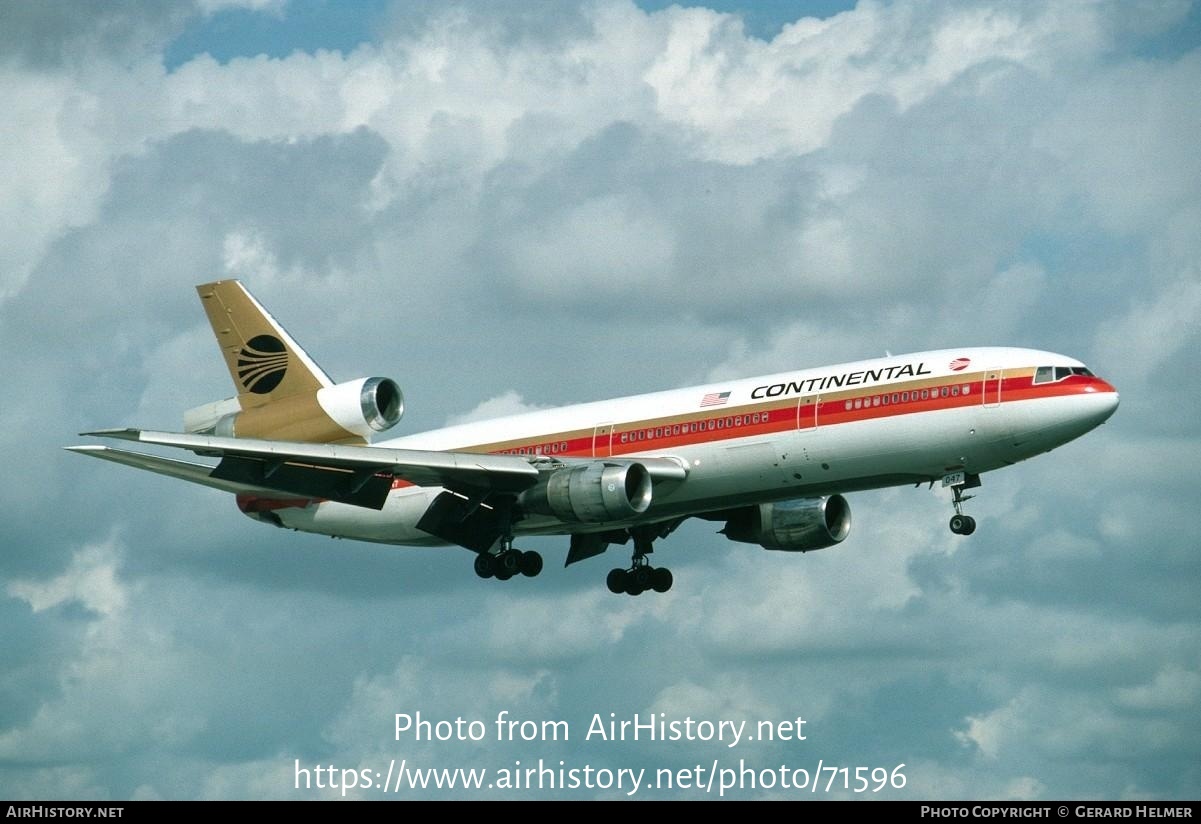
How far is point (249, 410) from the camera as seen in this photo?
7056cm

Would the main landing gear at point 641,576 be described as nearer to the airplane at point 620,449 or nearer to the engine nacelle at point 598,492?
the airplane at point 620,449

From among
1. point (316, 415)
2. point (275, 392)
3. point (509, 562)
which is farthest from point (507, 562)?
point (275, 392)

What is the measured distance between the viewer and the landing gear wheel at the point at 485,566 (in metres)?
65.2

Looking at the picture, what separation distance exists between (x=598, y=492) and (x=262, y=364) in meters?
17.6

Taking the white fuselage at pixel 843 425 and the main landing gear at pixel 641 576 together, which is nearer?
the white fuselage at pixel 843 425

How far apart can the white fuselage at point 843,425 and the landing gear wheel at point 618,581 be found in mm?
7299

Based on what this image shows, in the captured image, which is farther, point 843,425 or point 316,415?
point 316,415

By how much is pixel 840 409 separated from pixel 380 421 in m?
17.8

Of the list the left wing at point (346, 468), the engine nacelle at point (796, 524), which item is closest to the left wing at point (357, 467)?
the left wing at point (346, 468)

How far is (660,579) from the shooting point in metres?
71.2

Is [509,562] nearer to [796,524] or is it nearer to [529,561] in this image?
[529,561]

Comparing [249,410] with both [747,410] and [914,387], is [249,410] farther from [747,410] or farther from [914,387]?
[914,387]

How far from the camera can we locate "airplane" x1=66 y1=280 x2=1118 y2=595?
57188 mm
